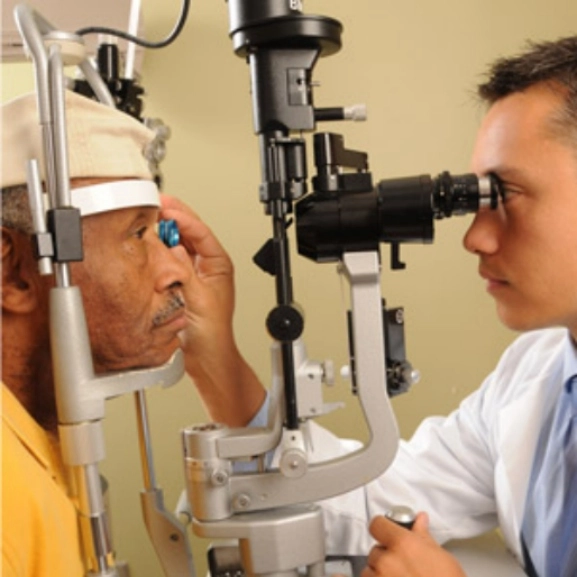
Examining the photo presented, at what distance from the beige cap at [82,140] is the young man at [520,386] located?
0.56 metres

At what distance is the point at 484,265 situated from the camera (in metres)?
1.20

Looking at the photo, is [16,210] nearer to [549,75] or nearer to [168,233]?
[168,233]

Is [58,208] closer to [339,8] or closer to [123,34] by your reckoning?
[123,34]

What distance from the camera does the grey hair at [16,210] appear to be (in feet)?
2.77

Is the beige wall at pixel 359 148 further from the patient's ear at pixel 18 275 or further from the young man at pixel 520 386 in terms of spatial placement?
the patient's ear at pixel 18 275

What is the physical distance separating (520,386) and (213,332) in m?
0.66

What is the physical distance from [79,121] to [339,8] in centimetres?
146

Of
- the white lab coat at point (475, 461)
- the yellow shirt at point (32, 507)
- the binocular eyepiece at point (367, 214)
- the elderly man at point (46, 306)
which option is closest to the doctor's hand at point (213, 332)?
the white lab coat at point (475, 461)

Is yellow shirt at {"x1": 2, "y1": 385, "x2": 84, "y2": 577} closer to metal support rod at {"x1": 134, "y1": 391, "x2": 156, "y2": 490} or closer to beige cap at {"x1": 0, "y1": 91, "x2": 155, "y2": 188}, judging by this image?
metal support rod at {"x1": 134, "y1": 391, "x2": 156, "y2": 490}

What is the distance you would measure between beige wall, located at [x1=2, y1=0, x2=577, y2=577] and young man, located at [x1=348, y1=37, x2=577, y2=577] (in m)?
0.60

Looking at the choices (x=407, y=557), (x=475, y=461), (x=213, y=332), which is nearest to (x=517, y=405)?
(x=475, y=461)

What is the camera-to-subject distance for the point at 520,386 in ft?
4.91

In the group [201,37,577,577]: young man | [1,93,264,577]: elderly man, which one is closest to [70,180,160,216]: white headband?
[1,93,264,577]: elderly man

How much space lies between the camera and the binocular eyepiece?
3.03ft
